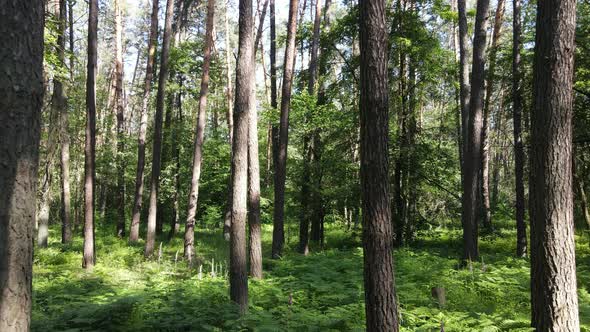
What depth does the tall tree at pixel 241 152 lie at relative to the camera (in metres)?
7.10

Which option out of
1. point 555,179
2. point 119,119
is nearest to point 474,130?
point 555,179

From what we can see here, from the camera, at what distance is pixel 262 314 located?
5.57 metres

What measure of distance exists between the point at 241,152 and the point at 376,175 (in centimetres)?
342

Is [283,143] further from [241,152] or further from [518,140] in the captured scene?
[518,140]

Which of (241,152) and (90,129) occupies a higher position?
(90,129)

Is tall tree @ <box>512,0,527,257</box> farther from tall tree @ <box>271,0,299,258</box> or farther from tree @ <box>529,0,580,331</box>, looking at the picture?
tree @ <box>529,0,580,331</box>

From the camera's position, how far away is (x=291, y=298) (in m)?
5.53

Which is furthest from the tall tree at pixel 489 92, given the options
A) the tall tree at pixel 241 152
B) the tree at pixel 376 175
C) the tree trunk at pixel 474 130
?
the tree at pixel 376 175

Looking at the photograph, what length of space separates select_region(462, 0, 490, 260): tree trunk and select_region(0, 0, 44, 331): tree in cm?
1007

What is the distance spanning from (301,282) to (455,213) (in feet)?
33.4

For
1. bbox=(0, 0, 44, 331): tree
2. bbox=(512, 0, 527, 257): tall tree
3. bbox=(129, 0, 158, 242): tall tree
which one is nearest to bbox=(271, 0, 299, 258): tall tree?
bbox=(129, 0, 158, 242): tall tree

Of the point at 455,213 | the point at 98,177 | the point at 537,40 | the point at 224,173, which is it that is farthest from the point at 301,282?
the point at 98,177

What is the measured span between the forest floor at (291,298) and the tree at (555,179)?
55 centimetres

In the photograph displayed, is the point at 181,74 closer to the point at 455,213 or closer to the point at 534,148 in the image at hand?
the point at 455,213
